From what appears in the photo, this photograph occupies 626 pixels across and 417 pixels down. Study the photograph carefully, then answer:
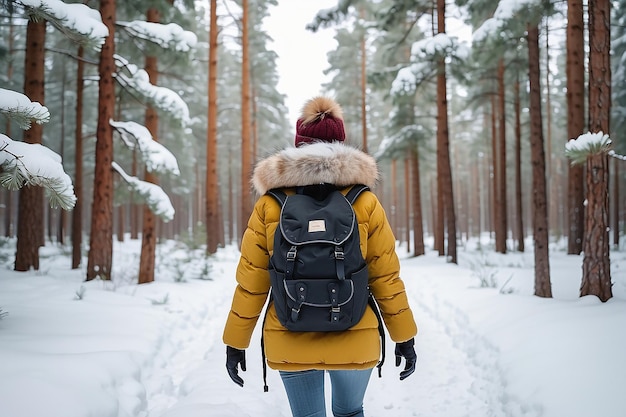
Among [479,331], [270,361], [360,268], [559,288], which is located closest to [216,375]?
[270,361]

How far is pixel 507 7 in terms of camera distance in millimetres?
7488

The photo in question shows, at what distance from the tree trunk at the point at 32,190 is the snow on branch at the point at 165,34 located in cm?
200

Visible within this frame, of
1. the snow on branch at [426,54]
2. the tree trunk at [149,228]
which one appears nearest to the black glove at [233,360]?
the tree trunk at [149,228]

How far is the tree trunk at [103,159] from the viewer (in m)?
8.46

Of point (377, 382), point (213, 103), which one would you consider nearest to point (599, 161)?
point (377, 382)

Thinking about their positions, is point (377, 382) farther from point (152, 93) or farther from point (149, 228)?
point (152, 93)

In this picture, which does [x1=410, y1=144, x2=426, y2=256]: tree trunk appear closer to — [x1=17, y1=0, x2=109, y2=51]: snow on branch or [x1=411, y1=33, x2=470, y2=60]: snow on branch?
[x1=411, y1=33, x2=470, y2=60]: snow on branch

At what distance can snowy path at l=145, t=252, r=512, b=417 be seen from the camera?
12.7 ft

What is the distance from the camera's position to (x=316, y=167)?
2184 mm

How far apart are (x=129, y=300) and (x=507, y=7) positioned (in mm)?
8898

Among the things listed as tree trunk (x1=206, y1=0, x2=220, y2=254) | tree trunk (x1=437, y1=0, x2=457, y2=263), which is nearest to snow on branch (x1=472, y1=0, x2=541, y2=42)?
tree trunk (x1=437, y1=0, x2=457, y2=263)

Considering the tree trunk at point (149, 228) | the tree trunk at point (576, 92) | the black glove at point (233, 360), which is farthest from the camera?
the tree trunk at point (149, 228)

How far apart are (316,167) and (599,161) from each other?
5287 mm

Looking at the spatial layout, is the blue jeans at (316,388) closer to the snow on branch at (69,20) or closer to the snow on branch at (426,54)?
the snow on branch at (69,20)
